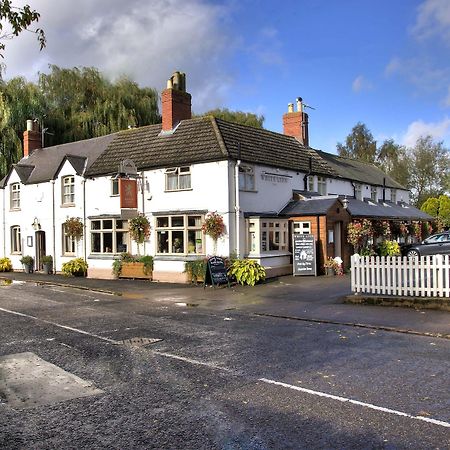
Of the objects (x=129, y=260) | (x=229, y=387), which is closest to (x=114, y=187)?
(x=129, y=260)

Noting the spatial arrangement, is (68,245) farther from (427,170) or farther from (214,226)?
(427,170)

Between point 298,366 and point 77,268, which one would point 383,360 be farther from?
point 77,268

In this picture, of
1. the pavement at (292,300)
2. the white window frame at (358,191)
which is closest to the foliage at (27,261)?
the pavement at (292,300)

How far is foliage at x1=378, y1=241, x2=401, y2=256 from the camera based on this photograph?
2584 cm

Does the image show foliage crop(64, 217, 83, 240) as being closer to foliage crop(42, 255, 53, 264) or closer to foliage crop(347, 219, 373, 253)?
foliage crop(42, 255, 53, 264)

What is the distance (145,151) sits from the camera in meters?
23.9

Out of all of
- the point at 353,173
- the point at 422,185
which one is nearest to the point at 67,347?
the point at 353,173

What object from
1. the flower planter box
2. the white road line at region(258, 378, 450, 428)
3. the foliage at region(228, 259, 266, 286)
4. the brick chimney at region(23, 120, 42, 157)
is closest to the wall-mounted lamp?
the brick chimney at region(23, 120, 42, 157)

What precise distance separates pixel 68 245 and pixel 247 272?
487 inches

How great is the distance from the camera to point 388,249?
1021 inches

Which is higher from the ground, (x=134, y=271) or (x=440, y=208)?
(x=440, y=208)

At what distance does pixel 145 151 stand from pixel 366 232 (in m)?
11.4

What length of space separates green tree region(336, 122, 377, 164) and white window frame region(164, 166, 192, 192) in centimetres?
4616

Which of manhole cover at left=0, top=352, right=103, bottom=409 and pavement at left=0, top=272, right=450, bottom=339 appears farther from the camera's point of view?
pavement at left=0, top=272, right=450, bottom=339
